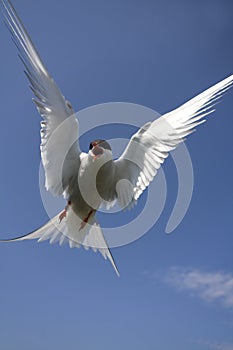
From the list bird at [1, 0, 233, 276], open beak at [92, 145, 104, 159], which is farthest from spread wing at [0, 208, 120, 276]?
open beak at [92, 145, 104, 159]

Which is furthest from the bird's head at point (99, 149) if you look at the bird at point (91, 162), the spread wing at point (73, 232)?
the spread wing at point (73, 232)

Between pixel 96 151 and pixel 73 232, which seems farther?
pixel 73 232

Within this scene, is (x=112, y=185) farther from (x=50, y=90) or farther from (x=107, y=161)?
(x=50, y=90)

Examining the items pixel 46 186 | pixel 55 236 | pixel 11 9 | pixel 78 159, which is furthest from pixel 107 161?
pixel 11 9

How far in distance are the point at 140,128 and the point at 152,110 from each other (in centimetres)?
27

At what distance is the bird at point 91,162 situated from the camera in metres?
4.59

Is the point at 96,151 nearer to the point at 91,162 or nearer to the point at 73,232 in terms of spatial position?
the point at 91,162

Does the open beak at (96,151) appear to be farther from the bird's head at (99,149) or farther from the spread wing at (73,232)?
the spread wing at (73,232)

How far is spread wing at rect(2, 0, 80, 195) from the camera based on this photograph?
4199 mm

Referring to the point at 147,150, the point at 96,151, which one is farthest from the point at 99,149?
the point at 147,150

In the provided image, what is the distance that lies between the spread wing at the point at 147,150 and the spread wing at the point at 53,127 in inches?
26.2

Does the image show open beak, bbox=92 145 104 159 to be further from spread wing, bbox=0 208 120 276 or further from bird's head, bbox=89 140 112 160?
spread wing, bbox=0 208 120 276

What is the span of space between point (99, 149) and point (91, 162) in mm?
182

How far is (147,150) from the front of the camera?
531cm
